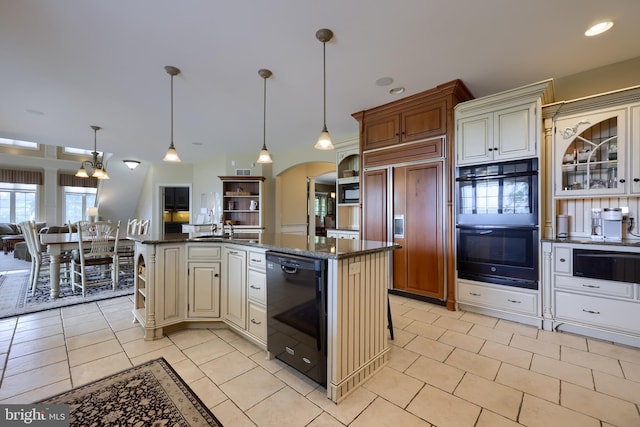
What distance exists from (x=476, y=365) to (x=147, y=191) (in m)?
9.73

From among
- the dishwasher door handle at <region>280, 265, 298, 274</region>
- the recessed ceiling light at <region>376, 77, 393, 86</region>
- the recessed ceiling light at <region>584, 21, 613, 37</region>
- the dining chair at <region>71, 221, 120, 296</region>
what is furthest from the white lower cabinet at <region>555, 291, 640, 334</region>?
the dining chair at <region>71, 221, 120, 296</region>

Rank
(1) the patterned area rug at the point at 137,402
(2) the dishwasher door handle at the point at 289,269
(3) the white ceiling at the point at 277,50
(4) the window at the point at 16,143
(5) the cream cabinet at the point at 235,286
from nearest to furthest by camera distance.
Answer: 1. (1) the patterned area rug at the point at 137,402
2. (2) the dishwasher door handle at the point at 289,269
3. (3) the white ceiling at the point at 277,50
4. (5) the cream cabinet at the point at 235,286
5. (4) the window at the point at 16,143

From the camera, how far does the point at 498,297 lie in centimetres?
298

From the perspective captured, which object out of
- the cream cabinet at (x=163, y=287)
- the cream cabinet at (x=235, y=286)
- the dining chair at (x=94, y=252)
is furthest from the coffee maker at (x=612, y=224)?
the dining chair at (x=94, y=252)

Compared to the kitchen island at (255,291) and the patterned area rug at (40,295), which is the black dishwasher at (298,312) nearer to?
the kitchen island at (255,291)

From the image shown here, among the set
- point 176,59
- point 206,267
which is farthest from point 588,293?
point 176,59

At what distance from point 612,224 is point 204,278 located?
401 cm

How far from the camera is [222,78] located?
313 centimetres

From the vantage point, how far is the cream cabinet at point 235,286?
2471mm

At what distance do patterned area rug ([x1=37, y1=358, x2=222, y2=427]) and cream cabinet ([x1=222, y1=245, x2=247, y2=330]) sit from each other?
2.14ft

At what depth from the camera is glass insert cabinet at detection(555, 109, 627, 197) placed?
2588 millimetres

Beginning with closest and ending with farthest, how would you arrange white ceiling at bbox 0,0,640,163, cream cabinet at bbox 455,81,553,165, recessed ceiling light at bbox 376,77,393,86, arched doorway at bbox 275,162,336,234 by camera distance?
white ceiling at bbox 0,0,640,163 < cream cabinet at bbox 455,81,553,165 < recessed ceiling light at bbox 376,77,393,86 < arched doorway at bbox 275,162,336,234

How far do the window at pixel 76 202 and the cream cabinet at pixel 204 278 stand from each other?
393 inches

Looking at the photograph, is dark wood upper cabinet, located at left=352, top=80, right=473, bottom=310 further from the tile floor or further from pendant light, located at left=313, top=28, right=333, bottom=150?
pendant light, located at left=313, top=28, right=333, bottom=150
